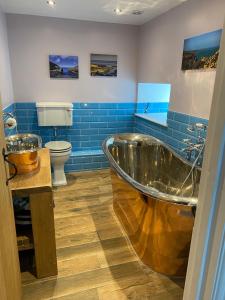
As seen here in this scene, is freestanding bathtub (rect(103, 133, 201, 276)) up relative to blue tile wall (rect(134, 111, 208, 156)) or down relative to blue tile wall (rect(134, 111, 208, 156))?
down

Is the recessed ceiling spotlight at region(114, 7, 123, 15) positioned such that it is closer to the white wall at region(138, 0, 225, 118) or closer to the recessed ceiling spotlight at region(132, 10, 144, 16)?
the recessed ceiling spotlight at region(132, 10, 144, 16)

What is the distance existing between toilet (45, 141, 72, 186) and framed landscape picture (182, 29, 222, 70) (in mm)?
1831

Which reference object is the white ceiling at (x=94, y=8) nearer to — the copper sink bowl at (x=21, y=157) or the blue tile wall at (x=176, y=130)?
the blue tile wall at (x=176, y=130)

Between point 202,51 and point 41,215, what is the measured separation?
2.10m

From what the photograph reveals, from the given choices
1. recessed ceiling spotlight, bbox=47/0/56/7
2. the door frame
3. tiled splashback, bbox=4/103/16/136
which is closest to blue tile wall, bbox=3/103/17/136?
tiled splashback, bbox=4/103/16/136

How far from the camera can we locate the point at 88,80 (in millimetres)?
3561

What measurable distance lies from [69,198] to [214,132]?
100 inches

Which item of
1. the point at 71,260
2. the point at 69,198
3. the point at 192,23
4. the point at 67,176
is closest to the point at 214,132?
the point at 71,260

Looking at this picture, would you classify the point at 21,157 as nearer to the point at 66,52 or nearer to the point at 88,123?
the point at 88,123

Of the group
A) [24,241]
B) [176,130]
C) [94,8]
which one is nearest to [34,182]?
[24,241]

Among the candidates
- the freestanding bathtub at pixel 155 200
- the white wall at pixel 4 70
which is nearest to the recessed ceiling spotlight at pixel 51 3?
the white wall at pixel 4 70

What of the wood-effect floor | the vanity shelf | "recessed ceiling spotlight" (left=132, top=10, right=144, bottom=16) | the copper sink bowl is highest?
"recessed ceiling spotlight" (left=132, top=10, right=144, bottom=16)

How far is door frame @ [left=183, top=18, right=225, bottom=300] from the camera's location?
0.56 metres

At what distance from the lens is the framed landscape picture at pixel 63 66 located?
10.9 feet
